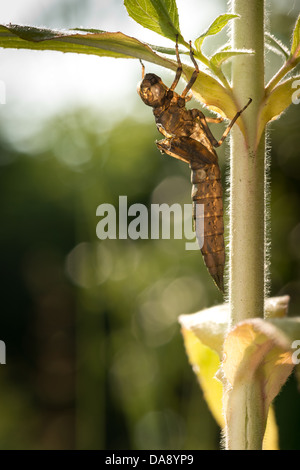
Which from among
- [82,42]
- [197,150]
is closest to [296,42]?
[82,42]

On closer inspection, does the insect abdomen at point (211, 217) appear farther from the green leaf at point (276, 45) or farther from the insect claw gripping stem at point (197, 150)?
the green leaf at point (276, 45)

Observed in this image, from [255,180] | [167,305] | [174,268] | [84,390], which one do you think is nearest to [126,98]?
[174,268]

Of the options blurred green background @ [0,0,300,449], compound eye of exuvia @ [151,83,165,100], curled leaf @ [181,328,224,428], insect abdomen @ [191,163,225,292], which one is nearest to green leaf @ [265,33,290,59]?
insect abdomen @ [191,163,225,292]

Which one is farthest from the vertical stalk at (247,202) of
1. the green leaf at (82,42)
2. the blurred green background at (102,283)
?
the blurred green background at (102,283)

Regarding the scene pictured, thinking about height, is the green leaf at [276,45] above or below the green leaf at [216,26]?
above

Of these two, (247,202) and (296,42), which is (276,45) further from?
(247,202)
